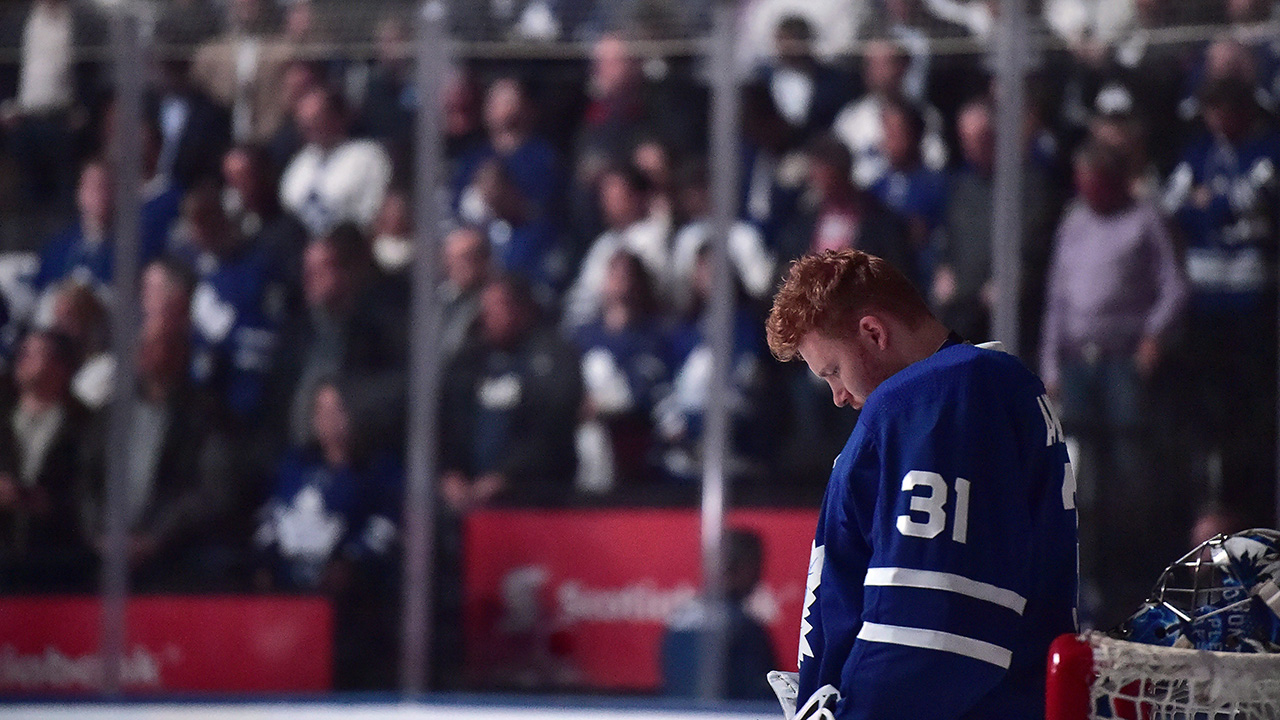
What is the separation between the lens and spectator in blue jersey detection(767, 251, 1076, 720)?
150 centimetres

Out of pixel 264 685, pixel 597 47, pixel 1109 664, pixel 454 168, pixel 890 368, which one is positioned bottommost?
pixel 264 685

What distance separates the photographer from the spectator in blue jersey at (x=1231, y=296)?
455cm

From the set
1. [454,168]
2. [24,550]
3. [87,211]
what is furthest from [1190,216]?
[24,550]

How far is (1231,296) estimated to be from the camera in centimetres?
461

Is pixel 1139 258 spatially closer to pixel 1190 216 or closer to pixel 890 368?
pixel 1190 216

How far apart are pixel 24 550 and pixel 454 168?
1.92m

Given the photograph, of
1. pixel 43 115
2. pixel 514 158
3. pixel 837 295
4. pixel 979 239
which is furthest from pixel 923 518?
pixel 43 115

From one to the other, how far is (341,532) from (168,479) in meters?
0.61

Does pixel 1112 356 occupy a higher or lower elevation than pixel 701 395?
higher

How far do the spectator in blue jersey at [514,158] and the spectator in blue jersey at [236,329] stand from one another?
2.34 feet

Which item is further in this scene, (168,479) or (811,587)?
(168,479)

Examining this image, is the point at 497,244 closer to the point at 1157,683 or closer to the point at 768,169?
the point at 768,169

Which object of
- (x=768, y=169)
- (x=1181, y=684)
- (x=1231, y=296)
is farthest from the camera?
(x=768, y=169)

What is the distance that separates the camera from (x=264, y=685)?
4973 millimetres
